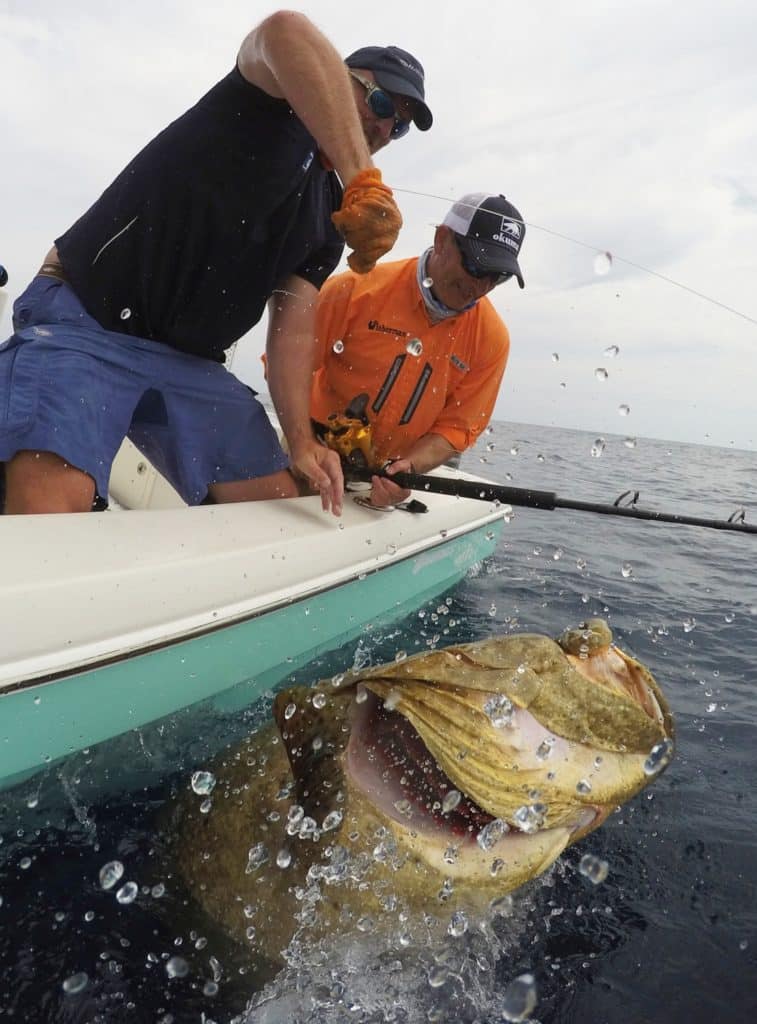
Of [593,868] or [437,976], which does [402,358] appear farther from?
[437,976]

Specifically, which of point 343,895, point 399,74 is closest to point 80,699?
point 343,895

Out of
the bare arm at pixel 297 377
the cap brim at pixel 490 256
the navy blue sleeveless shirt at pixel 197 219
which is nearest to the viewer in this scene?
the navy blue sleeveless shirt at pixel 197 219

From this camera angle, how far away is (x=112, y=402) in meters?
2.54

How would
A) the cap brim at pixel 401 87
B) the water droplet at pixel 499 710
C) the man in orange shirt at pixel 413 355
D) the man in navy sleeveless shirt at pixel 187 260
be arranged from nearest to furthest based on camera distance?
the water droplet at pixel 499 710 → the man in navy sleeveless shirt at pixel 187 260 → the cap brim at pixel 401 87 → the man in orange shirt at pixel 413 355

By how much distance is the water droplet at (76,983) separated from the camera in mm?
1675

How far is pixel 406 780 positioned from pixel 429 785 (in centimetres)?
6

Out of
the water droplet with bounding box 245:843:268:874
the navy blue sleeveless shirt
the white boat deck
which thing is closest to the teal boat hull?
the white boat deck

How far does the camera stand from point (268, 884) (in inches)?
66.5

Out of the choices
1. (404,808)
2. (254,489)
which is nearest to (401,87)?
(254,489)

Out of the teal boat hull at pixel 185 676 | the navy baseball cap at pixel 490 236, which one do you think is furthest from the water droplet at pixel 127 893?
the navy baseball cap at pixel 490 236

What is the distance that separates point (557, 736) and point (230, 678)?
1455 millimetres

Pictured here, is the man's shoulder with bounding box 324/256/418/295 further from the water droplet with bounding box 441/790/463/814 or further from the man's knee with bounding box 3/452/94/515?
the water droplet with bounding box 441/790/463/814

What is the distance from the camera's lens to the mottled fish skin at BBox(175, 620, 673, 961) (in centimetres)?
158

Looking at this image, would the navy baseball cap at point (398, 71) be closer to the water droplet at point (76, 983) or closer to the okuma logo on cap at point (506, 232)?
the okuma logo on cap at point (506, 232)
